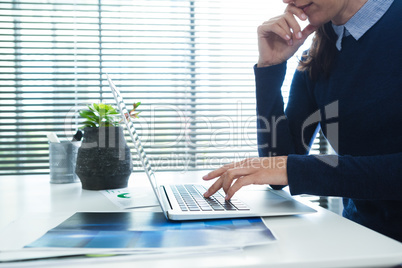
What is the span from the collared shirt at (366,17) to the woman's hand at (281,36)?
13cm

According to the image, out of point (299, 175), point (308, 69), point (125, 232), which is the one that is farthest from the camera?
point (308, 69)

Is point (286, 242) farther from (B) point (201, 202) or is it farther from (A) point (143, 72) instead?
(A) point (143, 72)

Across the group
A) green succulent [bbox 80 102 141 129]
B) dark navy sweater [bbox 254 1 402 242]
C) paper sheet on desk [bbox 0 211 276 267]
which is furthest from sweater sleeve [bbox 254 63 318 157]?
paper sheet on desk [bbox 0 211 276 267]

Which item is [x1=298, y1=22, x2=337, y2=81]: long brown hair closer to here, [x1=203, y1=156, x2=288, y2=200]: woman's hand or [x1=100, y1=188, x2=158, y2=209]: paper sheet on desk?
[x1=203, y1=156, x2=288, y2=200]: woman's hand

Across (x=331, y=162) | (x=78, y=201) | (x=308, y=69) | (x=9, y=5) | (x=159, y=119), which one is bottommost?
(x=78, y=201)

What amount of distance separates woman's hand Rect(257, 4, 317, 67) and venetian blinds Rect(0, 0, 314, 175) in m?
0.79

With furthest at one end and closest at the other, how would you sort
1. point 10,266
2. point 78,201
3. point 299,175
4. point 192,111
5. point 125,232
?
point 192,111
point 78,201
point 299,175
point 125,232
point 10,266

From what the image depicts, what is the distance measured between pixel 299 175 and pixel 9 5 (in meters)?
1.87

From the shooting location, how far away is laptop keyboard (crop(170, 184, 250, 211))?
67cm

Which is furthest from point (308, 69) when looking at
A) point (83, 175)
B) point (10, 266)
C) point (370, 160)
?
point (10, 266)

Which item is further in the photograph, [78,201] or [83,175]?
[83,175]

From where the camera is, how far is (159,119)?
199cm

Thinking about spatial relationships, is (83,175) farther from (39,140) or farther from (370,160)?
(39,140)

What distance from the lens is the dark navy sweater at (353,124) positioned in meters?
0.77
